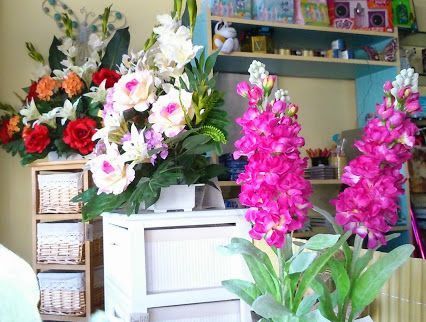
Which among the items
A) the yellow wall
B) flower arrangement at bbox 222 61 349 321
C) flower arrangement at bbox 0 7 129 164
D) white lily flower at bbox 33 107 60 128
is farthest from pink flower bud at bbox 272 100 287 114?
the yellow wall

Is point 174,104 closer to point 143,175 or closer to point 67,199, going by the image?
point 143,175

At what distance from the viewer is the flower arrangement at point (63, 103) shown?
128 centimetres

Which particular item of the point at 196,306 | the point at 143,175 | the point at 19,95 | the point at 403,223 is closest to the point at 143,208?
the point at 143,175

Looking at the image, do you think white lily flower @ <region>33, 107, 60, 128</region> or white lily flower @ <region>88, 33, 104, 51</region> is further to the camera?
white lily flower @ <region>88, 33, 104, 51</region>

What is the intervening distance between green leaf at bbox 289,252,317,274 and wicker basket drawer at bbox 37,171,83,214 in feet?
3.38

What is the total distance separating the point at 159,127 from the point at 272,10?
1.39 meters

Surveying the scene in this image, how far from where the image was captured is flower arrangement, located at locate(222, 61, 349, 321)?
17.6 inches

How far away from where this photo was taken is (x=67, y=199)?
142cm

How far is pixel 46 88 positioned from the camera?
4.64 ft

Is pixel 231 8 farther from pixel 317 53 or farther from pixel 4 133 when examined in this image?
pixel 4 133

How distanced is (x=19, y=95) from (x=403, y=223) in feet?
5.55

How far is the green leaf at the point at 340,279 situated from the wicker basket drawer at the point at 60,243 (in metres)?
1.05

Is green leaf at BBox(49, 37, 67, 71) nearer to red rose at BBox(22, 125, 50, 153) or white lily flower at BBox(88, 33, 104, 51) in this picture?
white lily flower at BBox(88, 33, 104, 51)

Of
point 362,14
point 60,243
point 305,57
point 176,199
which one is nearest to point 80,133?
point 60,243
